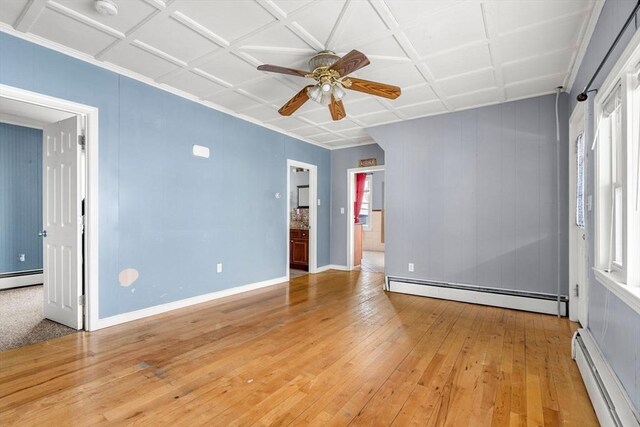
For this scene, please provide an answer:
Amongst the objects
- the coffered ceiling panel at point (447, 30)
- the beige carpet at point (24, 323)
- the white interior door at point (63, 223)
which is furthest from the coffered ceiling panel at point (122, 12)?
the beige carpet at point (24, 323)

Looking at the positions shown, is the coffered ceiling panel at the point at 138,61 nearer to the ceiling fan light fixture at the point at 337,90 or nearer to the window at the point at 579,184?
the ceiling fan light fixture at the point at 337,90

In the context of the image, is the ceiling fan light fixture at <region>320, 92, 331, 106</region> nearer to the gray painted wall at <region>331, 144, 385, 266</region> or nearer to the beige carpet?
the beige carpet

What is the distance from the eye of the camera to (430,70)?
10.3 feet

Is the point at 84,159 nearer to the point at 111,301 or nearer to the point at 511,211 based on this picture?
the point at 111,301

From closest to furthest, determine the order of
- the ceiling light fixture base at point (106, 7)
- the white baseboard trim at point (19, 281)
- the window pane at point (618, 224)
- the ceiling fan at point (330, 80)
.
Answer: the window pane at point (618, 224)
the ceiling light fixture base at point (106, 7)
the ceiling fan at point (330, 80)
the white baseboard trim at point (19, 281)

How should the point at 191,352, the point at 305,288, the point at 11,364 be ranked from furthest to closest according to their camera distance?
the point at 305,288 → the point at 191,352 → the point at 11,364

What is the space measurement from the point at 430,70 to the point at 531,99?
66.2 inches

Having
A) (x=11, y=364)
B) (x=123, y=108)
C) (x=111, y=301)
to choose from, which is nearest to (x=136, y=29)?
(x=123, y=108)

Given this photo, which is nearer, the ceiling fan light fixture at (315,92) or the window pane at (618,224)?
the window pane at (618,224)

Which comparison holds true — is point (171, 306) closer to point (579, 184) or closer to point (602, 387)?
point (602, 387)

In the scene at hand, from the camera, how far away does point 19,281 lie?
4848 mm

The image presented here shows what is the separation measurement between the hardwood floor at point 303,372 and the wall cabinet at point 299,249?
2.83m

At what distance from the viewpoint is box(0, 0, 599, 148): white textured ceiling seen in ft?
7.24

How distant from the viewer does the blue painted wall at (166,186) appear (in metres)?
2.96
